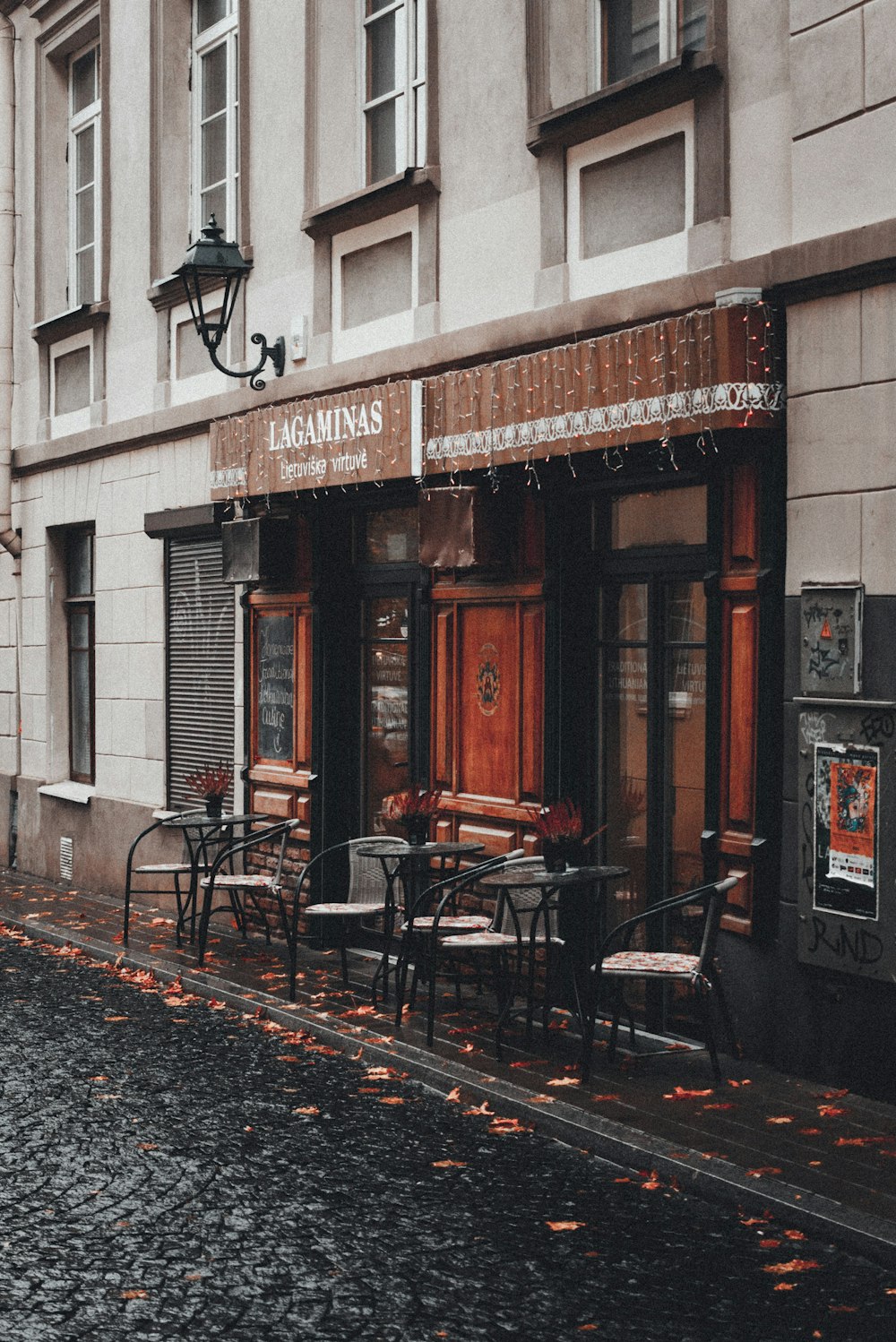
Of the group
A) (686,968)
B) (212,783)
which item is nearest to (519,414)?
(686,968)

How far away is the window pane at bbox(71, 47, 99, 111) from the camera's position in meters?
15.2

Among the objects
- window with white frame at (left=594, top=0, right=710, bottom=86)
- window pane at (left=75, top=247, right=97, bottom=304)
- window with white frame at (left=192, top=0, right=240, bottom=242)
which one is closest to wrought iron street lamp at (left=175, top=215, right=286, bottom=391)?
window with white frame at (left=192, top=0, right=240, bottom=242)

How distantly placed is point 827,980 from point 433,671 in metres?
3.64

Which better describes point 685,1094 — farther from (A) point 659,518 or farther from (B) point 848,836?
(A) point 659,518

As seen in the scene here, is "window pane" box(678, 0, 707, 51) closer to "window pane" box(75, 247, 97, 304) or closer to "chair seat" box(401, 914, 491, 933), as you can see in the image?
"chair seat" box(401, 914, 491, 933)

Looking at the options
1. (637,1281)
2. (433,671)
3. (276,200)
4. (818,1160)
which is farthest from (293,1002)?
(276,200)

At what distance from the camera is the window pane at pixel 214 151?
12.7m

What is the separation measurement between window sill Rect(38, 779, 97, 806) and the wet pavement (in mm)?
7019

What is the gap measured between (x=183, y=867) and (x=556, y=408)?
4574 millimetres

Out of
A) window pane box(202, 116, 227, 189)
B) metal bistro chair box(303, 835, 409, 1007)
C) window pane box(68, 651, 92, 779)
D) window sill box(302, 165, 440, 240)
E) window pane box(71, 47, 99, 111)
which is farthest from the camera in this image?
window pane box(68, 651, 92, 779)

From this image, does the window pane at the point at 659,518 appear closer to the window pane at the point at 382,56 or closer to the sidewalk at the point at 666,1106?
the sidewalk at the point at 666,1106

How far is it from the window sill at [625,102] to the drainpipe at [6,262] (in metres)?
8.55

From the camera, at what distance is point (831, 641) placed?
22.9 ft

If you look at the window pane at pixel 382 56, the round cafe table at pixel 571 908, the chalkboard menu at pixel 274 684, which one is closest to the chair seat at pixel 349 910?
the round cafe table at pixel 571 908
